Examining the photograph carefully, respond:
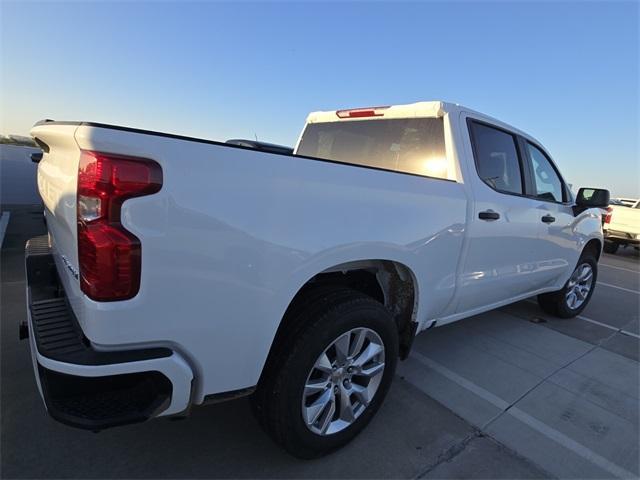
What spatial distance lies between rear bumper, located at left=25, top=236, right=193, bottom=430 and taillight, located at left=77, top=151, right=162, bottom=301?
0.77ft

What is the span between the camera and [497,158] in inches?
129

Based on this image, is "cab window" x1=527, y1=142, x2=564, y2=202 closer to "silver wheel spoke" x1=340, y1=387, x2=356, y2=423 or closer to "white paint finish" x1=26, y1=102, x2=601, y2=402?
"white paint finish" x1=26, y1=102, x2=601, y2=402

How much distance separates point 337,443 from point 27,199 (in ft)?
36.8

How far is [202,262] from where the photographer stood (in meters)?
1.52

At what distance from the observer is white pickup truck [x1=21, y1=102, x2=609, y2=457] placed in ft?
4.65

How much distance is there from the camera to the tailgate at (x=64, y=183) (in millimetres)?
1522

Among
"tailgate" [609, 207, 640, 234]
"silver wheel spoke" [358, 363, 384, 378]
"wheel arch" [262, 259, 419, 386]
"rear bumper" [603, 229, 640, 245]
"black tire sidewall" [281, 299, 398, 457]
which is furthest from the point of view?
"rear bumper" [603, 229, 640, 245]

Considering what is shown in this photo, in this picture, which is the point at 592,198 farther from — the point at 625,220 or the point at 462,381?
the point at 625,220

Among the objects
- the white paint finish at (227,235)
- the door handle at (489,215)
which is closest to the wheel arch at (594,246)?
the door handle at (489,215)

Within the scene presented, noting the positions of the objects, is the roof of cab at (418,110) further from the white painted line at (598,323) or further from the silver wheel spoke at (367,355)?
the white painted line at (598,323)

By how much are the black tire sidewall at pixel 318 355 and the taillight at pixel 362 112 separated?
5.67 feet

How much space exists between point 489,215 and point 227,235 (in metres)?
2.09

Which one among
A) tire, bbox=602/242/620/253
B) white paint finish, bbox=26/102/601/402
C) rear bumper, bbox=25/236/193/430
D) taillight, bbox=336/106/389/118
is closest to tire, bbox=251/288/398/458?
white paint finish, bbox=26/102/601/402

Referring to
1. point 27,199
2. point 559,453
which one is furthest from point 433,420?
point 27,199
